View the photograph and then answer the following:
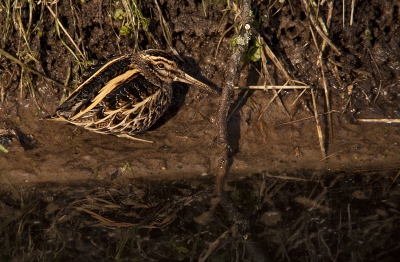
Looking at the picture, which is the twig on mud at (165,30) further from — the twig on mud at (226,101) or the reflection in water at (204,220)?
the reflection in water at (204,220)

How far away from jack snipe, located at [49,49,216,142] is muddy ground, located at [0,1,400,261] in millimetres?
305

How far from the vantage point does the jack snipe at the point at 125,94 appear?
5543mm

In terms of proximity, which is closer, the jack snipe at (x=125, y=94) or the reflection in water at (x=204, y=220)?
the reflection in water at (x=204, y=220)

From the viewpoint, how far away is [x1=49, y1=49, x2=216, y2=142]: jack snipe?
5.54m

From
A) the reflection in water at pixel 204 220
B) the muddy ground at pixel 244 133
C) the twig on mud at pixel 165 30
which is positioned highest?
the twig on mud at pixel 165 30

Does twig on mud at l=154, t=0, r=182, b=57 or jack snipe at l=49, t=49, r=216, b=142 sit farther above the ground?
twig on mud at l=154, t=0, r=182, b=57

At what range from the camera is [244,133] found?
6121 mm

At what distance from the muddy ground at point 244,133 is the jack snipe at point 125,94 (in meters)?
0.30

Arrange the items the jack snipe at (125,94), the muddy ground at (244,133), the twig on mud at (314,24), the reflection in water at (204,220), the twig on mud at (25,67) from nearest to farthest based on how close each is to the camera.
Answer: the reflection in water at (204,220) → the muddy ground at (244,133) → the jack snipe at (125,94) → the twig on mud at (25,67) → the twig on mud at (314,24)

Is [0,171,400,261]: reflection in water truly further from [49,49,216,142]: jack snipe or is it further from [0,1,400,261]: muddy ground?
[49,49,216,142]: jack snipe

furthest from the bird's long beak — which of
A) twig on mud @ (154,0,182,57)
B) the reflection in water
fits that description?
the reflection in water

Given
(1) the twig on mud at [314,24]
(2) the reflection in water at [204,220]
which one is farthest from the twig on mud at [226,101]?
(1) the twig on mud at [314,24]

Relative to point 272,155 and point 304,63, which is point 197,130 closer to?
point 272,155

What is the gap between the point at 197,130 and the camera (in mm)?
6137
